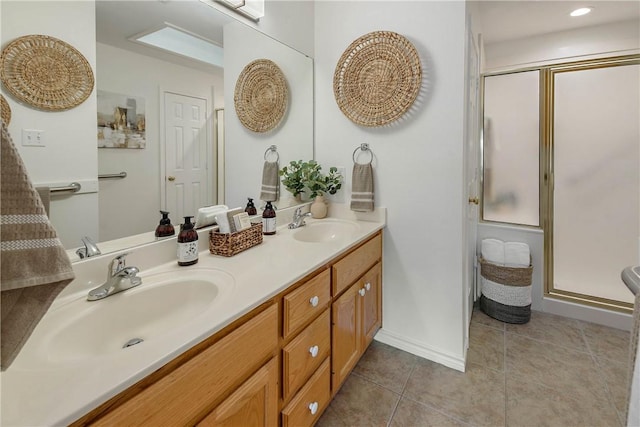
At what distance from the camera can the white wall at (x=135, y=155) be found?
3.53 feet

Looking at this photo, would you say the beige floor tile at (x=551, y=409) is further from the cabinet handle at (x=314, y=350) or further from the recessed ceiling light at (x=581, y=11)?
the recessed ceiling light at (x=581, y=11)

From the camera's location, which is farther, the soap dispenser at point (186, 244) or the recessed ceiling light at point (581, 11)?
the recessed ceiling light at point (581, 11)

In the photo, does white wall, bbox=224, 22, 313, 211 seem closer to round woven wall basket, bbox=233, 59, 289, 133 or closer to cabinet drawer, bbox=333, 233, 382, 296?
round woven wall basket, bbox=233, 59, 289, 133

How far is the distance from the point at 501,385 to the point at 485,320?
760 mm

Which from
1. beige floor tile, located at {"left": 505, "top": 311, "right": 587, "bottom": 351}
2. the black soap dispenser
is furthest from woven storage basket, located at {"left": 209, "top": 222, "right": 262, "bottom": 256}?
beige floor tile, located at {"left": 505, "top": 311, "right": 587, "bottom": 351}

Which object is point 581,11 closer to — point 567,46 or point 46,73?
point 567,46

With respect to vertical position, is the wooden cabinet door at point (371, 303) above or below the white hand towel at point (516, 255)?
below

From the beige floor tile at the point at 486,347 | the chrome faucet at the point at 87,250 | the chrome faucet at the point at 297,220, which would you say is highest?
the chrome faucet at the point at 297,220

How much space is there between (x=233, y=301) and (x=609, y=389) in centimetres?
208

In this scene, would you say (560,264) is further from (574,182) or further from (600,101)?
(600,101)

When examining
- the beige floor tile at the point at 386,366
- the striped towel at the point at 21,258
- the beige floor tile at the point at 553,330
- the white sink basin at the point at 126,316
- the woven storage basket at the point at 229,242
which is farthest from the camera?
the beige floor tile at the point at 553,330

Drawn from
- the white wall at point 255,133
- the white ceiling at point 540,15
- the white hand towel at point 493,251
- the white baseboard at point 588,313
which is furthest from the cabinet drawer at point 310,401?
the white ceiling at point 540,15

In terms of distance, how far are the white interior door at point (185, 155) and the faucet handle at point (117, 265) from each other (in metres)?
0.31

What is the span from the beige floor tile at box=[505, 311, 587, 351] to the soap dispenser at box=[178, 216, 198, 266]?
225 cm
